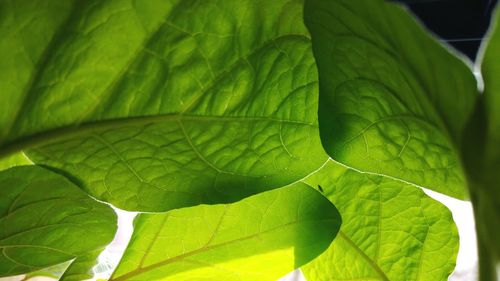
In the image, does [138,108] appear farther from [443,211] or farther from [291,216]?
[443,211]

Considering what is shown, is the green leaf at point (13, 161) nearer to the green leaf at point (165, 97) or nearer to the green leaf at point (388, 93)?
the green leaf at point (165, 97)

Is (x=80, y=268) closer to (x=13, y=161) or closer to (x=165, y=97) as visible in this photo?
(x=13, y=161)

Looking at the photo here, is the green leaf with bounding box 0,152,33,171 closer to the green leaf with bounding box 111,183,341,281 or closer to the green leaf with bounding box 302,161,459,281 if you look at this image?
the green leaf with bounding box 111,183,341,281

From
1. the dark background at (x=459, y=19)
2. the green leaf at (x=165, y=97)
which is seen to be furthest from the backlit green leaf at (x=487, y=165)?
the dark background at (x=459, y=19)

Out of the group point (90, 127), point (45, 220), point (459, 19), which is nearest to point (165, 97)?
point (90, 127)

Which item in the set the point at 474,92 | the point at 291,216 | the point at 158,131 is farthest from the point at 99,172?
the point at 474,92

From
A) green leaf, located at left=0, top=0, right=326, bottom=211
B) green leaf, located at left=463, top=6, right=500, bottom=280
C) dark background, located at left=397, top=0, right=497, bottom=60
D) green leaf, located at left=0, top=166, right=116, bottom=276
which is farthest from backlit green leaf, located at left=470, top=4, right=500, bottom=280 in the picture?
dark background, located at left=397, top=0, right=497, bottom=60
